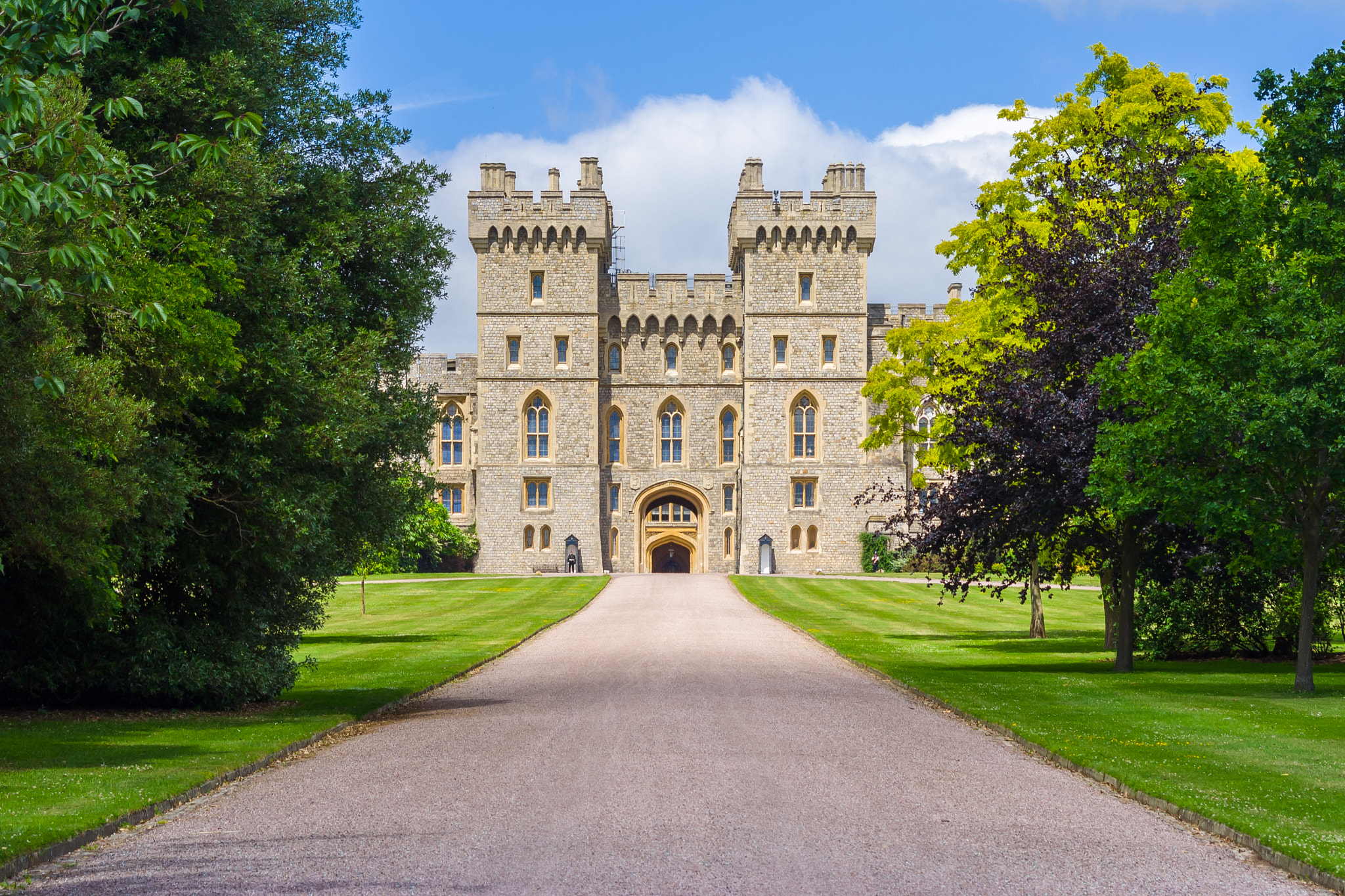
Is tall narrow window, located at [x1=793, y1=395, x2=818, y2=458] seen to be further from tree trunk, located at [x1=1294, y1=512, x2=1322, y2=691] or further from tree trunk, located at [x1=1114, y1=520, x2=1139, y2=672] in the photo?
tree trunk, located at [x1=1294, y1=512, x2=1322, y2=691]

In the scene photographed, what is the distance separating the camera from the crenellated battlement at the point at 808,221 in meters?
56.9

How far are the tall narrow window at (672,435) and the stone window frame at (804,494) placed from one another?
564 cm

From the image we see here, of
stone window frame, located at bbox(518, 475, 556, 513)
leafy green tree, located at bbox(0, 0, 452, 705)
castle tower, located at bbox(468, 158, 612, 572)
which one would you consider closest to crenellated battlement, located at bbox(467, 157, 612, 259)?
castle tower, located at bbox(468, 158, 612, 572)

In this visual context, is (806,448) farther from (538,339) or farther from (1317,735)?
(1317,735)

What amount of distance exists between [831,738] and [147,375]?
26.2 ft

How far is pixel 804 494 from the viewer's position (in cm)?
5675

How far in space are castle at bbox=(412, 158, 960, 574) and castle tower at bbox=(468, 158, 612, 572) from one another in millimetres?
66

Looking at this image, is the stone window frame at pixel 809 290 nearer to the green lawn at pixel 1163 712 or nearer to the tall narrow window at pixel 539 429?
the tall narrow window at pixel 539 429

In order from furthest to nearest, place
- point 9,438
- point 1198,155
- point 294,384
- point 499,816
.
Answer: point 1198,155, point 294,384, point 9,438, point 499,816

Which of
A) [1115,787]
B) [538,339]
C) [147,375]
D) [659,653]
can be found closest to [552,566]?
[538,339]

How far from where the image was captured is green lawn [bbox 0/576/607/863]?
930 cm

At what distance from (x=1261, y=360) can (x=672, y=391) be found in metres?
43.8

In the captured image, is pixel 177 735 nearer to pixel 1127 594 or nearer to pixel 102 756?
pixel 102 756

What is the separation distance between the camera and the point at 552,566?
5675 cm
